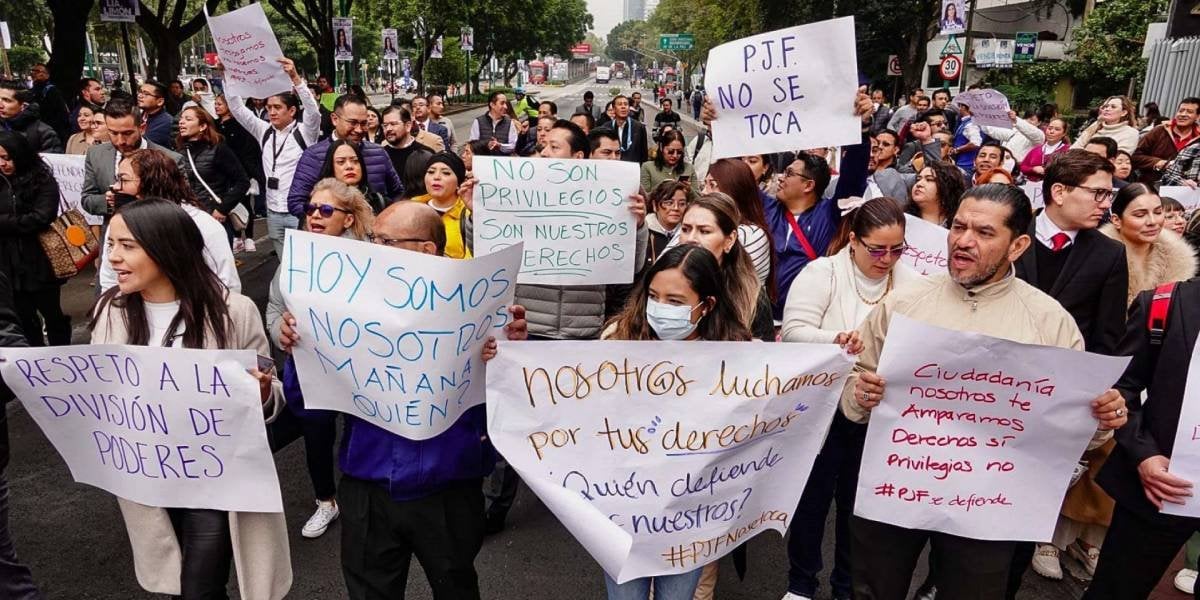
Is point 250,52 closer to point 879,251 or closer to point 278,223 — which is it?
point 278,223

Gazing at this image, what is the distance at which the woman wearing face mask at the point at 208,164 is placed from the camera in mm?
5965

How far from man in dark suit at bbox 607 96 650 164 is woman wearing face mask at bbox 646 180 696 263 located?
5.60m

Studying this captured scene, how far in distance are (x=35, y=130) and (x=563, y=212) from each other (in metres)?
5.99

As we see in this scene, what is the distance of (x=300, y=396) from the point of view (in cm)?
262

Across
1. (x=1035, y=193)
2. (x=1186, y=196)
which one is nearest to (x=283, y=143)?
(x=1035, y=193)

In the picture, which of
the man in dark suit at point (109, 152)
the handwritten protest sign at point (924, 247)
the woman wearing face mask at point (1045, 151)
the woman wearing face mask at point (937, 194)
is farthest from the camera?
the woman wearing face mask at point (1045, 151)

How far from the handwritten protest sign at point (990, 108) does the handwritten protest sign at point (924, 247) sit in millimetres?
5936

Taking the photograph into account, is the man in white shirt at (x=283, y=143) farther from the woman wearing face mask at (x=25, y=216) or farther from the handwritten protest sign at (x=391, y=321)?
the handwritten protest sign at (x=391, y=321)

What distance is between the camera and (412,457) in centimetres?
242

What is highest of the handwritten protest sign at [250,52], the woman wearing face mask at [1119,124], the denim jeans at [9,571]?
the handwritten protest sign at [250,52]

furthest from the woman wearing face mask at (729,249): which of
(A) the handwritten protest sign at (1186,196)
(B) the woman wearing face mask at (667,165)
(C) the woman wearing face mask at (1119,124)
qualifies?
(C) the woman wearing face mask at (1119,124)

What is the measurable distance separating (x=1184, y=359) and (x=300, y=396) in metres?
2.82

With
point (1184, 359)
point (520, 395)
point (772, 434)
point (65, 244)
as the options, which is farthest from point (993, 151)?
point (65, 244)

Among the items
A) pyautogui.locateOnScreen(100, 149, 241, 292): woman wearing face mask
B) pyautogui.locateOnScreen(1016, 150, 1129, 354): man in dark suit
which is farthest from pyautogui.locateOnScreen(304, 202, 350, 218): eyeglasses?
pyautogui.locateOnScreen(1016, 150, 1129, 354): man in dark suit
